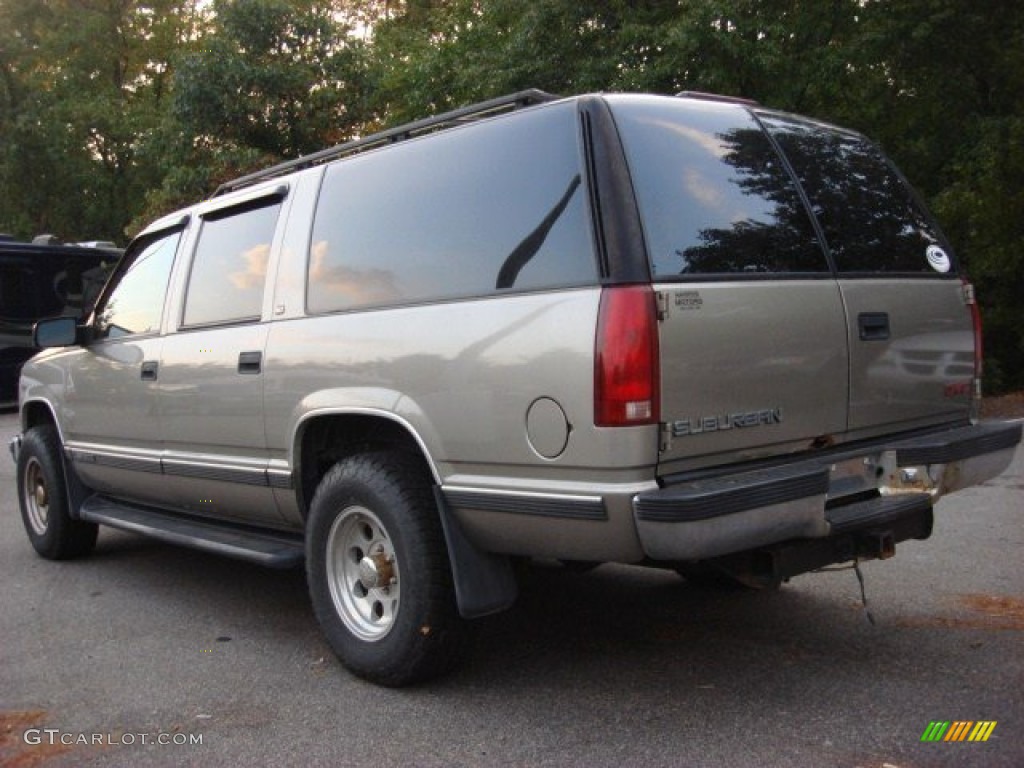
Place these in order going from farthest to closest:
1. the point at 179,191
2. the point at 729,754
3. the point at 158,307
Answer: the point at 179,191
the point at 158,307
the point at 729,754

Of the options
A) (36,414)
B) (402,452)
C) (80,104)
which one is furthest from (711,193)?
(80,104)

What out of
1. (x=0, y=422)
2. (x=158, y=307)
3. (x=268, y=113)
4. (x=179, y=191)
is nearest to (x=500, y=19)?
(x=268, y=113)

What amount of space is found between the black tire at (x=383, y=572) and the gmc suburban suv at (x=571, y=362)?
1cm

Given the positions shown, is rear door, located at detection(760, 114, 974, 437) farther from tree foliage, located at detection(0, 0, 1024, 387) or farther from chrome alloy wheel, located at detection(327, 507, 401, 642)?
tree foliage, located at detection(0, 0, 1024, 387)

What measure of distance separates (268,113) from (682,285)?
16.5m

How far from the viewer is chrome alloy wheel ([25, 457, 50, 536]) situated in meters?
6.36

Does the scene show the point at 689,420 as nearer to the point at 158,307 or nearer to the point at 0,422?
the point at 158,307

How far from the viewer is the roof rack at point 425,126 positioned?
379cm

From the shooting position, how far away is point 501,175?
11.9 feet

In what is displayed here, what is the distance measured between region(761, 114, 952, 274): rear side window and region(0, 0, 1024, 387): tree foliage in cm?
849

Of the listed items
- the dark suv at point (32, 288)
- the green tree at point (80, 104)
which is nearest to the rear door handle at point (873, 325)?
the dark suv at point (32, 288)

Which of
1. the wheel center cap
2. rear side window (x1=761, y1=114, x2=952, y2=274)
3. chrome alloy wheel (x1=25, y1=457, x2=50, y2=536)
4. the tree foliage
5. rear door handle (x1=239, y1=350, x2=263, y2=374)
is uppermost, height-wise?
the tree foliage
